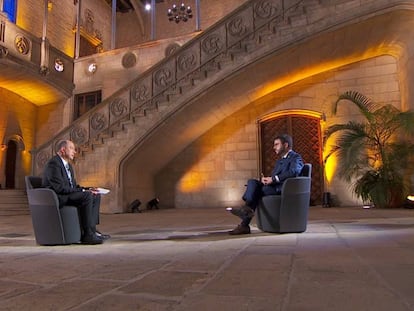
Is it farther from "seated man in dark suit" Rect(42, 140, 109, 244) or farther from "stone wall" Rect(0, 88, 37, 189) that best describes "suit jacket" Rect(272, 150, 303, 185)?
"stone wall" Rect(0, 88, 37, 189)

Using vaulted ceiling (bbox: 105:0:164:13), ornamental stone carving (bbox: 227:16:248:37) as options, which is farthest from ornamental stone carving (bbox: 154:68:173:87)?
vaulted ceiling (bbox: 105:0:164:13)

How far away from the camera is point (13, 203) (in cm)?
920

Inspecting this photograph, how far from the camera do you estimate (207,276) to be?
1.91 m

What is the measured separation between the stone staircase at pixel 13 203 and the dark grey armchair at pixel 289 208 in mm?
7351

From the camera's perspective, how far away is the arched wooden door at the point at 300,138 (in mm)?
10250

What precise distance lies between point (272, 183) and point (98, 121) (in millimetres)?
6534

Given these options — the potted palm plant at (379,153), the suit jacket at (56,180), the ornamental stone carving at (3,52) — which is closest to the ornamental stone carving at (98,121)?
the ornamental stone carving at (3,52)

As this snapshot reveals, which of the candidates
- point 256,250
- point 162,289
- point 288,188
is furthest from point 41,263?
point 288,188

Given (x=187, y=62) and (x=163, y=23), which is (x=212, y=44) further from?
(x=163, y=23)

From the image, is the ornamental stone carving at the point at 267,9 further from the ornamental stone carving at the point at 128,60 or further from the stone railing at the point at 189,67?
the ornamental stone carving at the point at 128,60

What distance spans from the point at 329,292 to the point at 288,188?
7.72 ft

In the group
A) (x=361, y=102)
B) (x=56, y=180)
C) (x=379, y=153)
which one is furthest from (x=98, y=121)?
(x=379, y=153)

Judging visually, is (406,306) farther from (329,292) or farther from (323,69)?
(323,69)

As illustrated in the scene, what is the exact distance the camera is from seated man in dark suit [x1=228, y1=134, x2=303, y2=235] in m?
3.92
